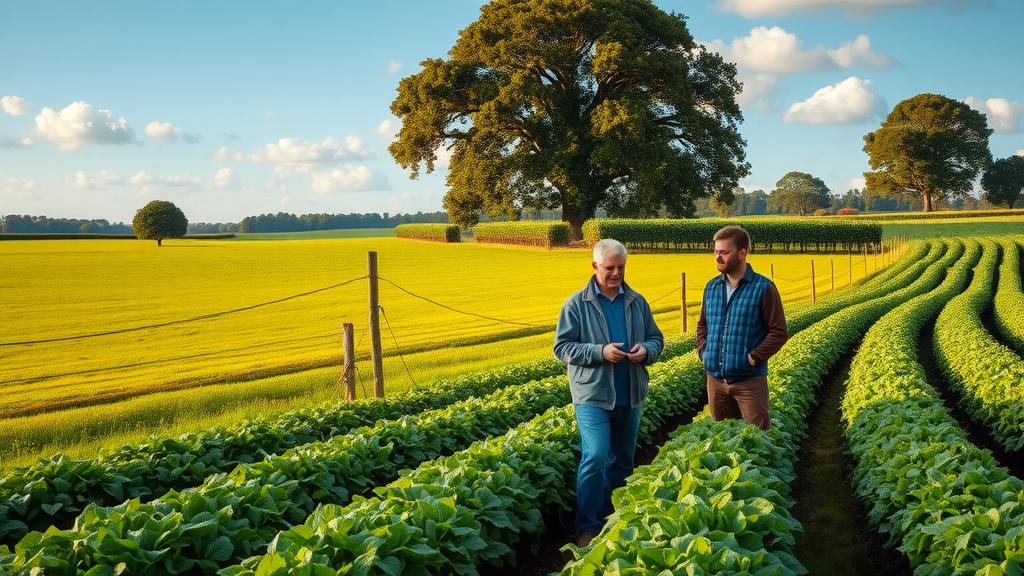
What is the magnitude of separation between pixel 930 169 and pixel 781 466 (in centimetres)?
9548

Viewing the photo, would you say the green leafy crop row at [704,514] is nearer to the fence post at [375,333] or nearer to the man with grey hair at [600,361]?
the man with grey hair at [600,361]

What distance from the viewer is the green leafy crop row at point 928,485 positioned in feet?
13.0

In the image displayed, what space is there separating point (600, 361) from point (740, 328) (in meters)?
1.25

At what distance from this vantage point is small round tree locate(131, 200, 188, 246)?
63.1 metres

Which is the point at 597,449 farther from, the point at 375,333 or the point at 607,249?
the point at 375,333

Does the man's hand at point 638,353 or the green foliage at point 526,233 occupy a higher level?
the green foliage at point 526,233

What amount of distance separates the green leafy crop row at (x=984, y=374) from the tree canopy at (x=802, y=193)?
138773 millimetres

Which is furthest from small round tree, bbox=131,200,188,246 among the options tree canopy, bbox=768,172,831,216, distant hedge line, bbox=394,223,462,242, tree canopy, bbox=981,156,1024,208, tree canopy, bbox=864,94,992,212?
tree canopy, bbox=768,172,831,216

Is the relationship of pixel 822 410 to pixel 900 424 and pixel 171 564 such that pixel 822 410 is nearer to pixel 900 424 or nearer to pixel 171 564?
pixel 900 424

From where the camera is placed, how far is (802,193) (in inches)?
5802

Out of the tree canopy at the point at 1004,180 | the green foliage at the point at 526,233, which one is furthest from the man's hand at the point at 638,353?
the tree canopy at the point at 1004,180

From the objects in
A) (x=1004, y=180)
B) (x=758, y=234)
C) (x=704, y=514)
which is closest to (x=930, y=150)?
(x=1004, y=180)

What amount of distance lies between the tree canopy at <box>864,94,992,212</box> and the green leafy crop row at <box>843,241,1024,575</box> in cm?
9096

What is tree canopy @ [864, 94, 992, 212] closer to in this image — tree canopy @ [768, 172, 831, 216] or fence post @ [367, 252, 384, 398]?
tree canopy @ [768, 172, 831, 216]
